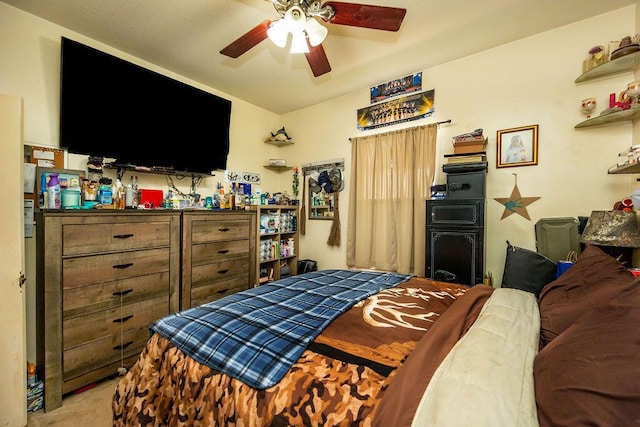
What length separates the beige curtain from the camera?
2.71 meters

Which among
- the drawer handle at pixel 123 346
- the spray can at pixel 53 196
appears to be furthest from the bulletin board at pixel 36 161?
the drawer handle at pixel 123 346

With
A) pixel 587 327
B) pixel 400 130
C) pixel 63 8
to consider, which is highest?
pixel 63 8

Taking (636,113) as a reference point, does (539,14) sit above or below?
above

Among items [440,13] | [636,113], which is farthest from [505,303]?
[440,13]

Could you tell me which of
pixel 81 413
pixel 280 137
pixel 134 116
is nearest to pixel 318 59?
pixel 134 116

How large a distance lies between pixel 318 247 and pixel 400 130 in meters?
1.78

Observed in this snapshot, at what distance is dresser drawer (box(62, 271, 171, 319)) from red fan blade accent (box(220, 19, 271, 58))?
183cm

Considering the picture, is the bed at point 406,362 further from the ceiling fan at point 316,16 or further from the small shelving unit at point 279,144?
the small shelving unit at point 279,144

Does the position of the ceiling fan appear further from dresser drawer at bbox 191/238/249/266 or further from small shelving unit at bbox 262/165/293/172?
small shelving unit at bbox 262/165/293/172

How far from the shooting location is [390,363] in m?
0.88

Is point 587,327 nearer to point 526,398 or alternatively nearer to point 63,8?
point 526,398

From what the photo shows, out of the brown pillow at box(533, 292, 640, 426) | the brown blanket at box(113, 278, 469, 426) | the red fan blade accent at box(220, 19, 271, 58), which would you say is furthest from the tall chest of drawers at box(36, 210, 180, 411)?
the brown pillow at box(533, 292, 640, 426)

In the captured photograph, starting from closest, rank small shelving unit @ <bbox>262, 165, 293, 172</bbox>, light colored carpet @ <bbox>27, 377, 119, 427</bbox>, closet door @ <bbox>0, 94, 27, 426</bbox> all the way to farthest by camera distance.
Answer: closet door @ <bbox>0, 94, 27, 426</bbox>, light colored carpet @ <bbox>27, 377, 119, 427</bbox>, small shelving unit @ <bbox>262, 165, 293, 172</bbox>

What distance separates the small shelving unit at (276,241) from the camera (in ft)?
10.6
